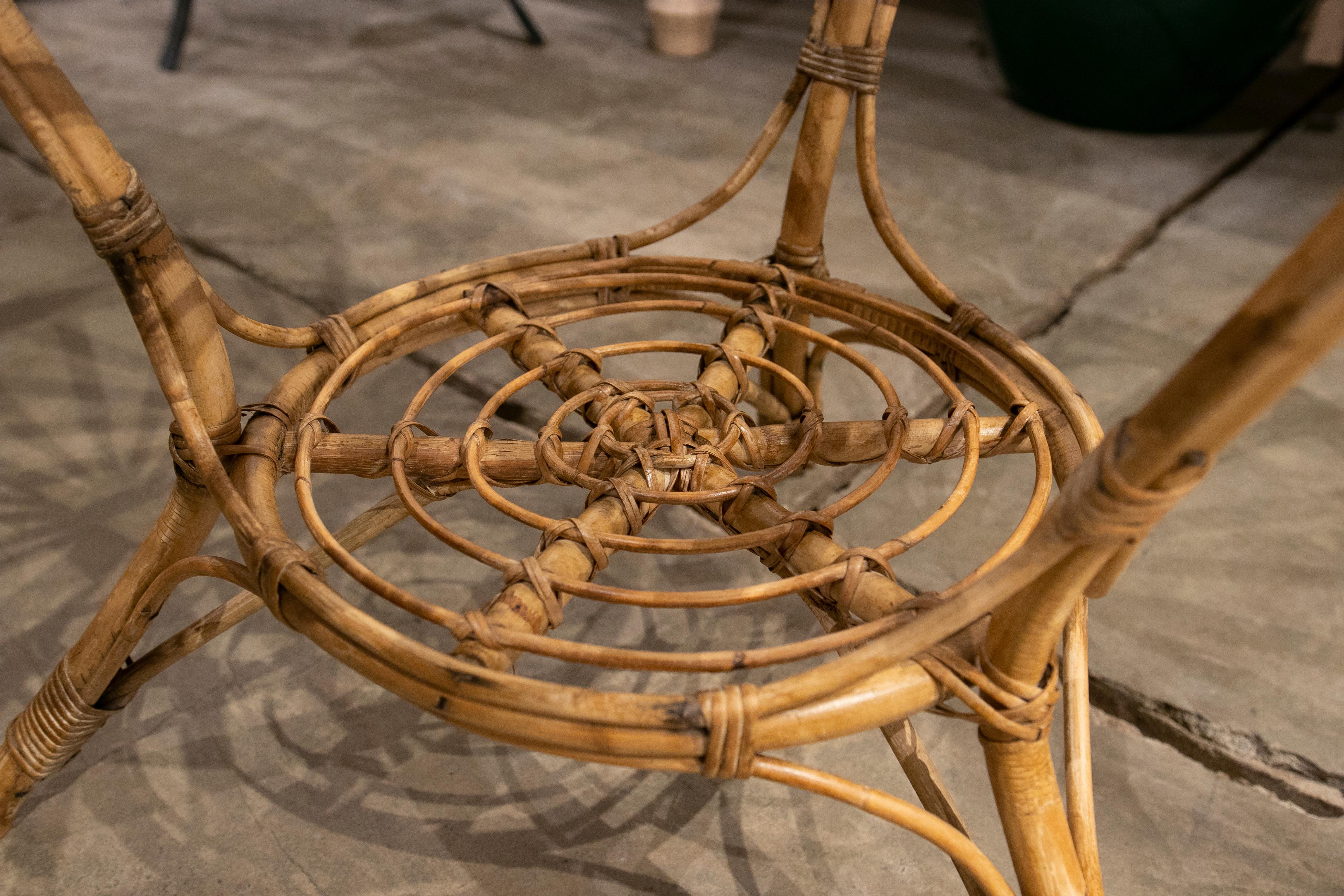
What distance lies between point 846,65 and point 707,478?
0.42 meters

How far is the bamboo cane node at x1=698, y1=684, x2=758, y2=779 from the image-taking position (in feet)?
1.75

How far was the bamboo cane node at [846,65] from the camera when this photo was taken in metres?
0.90

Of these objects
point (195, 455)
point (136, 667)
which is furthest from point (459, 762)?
point (195, 455)

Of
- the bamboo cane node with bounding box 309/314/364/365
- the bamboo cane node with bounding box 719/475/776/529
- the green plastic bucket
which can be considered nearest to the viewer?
the bamboo cane node with bounding box 719/475/776/529

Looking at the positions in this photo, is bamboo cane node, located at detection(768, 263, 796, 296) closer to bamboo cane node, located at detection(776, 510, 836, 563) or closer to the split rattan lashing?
the split rattan lashing

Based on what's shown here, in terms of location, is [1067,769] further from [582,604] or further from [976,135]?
[976,135]

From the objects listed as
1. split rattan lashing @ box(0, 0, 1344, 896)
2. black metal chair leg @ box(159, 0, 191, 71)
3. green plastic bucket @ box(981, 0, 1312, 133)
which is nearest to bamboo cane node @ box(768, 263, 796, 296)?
split rattan lashing @ box(0, 0, 1344, 896)

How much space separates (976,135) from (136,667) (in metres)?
2.08

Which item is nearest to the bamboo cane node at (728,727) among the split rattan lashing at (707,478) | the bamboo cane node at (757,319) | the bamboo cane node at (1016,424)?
the split rattan lashing at (707,478)

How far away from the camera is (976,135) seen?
2293 millimetres

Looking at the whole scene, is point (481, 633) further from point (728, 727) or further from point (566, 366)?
point (566, 366)

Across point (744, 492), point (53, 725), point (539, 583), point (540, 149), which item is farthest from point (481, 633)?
point (540, 149)

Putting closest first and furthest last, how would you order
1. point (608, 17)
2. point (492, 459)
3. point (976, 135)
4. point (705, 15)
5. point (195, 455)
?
1. point (195, 455)
2. point (492, 459)
3. point (976, 135)
4. point (705, 15)
5. point (608, 17)

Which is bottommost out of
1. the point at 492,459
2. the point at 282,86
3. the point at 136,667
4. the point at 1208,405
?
the point at 282,86
